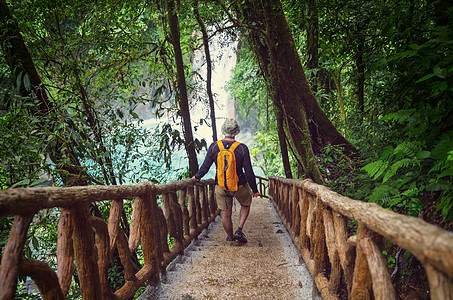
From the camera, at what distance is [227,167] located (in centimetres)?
395

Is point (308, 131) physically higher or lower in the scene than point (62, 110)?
lower

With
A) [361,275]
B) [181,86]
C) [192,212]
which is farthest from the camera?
[181,86]

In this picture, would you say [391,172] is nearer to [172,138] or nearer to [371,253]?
[371,253]

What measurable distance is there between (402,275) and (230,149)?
7.81ft

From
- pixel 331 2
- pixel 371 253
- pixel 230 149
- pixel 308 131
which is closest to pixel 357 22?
pixel 331 2

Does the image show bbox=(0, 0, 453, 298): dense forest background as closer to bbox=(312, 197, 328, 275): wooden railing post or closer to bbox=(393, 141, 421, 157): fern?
bbox=(393, 141, 421, 157): fern

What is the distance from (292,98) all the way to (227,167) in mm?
2200

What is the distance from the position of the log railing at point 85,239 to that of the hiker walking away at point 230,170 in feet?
3.22

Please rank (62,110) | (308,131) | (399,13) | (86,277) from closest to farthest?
(86,277) < (399,13) < (62,110) < (308,131)

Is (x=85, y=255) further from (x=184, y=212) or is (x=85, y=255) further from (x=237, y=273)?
(x=184, y=212)

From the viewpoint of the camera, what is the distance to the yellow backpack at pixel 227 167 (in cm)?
393

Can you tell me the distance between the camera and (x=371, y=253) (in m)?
1.33

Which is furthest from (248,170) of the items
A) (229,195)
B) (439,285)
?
(439,285)

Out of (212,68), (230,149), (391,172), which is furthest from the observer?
(212,68)
